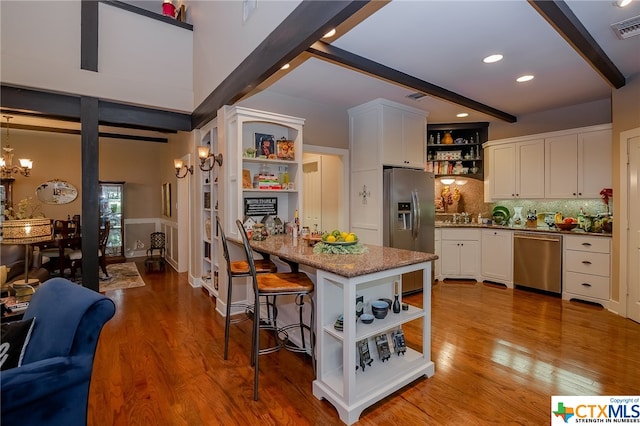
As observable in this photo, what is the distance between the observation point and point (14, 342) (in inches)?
57.4

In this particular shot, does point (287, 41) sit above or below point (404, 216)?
above

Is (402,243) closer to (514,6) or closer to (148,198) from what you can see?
(514,6)

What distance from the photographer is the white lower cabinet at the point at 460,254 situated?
504 centimetres

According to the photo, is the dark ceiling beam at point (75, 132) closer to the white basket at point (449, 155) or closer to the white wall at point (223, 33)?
the white wall at point (223, 33)

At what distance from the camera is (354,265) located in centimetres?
196

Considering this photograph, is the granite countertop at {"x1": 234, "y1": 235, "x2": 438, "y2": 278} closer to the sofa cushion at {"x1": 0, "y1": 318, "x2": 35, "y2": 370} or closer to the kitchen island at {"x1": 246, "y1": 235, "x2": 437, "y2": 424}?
the kitchen island at {"x1": 246, "y1": 235, "x2": 437, "y2": 424}

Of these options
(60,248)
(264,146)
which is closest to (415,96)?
(264,146)

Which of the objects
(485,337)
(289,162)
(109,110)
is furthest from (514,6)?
(109,110)

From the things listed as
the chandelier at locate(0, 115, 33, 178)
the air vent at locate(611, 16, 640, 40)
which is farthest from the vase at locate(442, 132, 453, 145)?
the chandelier at locate(0, 115, 33, 178)

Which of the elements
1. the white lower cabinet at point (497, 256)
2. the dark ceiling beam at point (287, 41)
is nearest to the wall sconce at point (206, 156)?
the dark ceiling beam at point (287, 41)

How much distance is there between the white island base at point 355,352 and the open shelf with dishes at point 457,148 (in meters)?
3.79

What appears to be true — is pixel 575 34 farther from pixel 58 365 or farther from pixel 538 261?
pixel 58 365

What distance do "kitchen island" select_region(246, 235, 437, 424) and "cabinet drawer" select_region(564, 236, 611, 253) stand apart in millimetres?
3055

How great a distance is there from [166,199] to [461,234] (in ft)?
19.6
